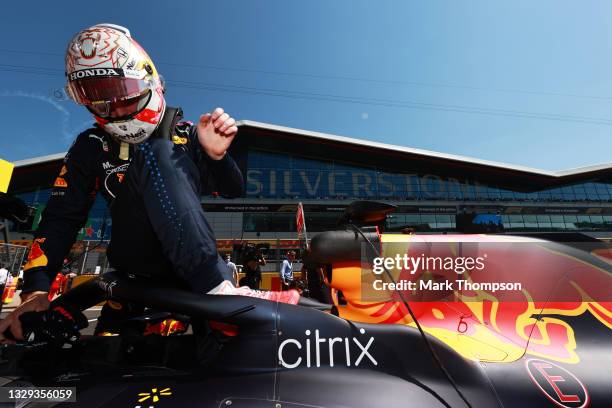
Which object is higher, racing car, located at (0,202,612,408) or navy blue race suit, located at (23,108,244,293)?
navy blue race suit, located at (23,108,244,293)

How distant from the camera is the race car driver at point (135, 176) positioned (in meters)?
0.96

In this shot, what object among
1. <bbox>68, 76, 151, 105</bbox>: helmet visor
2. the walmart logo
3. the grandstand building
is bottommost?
the walmart logo

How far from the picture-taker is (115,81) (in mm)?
1151

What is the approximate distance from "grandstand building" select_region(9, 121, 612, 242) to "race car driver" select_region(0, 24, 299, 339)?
2757cm

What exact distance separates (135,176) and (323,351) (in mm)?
850

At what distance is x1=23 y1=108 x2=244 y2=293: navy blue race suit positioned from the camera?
953mm

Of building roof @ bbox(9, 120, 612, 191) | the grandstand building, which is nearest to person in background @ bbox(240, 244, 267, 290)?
the grandstand building

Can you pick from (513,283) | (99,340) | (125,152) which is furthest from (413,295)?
(125,152)

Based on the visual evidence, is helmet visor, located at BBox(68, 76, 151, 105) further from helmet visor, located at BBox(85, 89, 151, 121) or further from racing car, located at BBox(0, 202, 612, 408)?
racing car, located at BBox(0, 202, 612, 408)

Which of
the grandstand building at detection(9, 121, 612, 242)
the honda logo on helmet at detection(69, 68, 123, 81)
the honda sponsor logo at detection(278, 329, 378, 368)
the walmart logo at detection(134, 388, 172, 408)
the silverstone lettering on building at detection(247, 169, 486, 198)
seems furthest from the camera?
the silverstone lettering on building at detection(247, 169, 486, 198)

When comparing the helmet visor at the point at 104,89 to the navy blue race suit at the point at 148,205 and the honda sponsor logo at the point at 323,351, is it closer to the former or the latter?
the navy blue race suit at the point at 148,205

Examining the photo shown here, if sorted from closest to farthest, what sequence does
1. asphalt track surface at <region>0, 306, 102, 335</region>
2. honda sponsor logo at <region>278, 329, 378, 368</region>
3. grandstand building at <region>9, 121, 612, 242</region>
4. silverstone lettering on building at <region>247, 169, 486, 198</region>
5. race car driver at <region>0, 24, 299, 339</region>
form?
honda sponsor logo at <region>278, 329, 378, 368</region>
race car driver at <region>0, 24, 299, 339</region>
asphalt track surface at <region>0, 306, 102, 335</region>
grandstand building at <region>9, 121, 612, 242</region>
silverstone lettering on building at <region>247, 169, 486, 198</region>

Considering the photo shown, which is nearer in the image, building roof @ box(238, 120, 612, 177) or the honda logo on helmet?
the honda logo on helmet

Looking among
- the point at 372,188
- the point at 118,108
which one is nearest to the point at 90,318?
the point at 118,108
